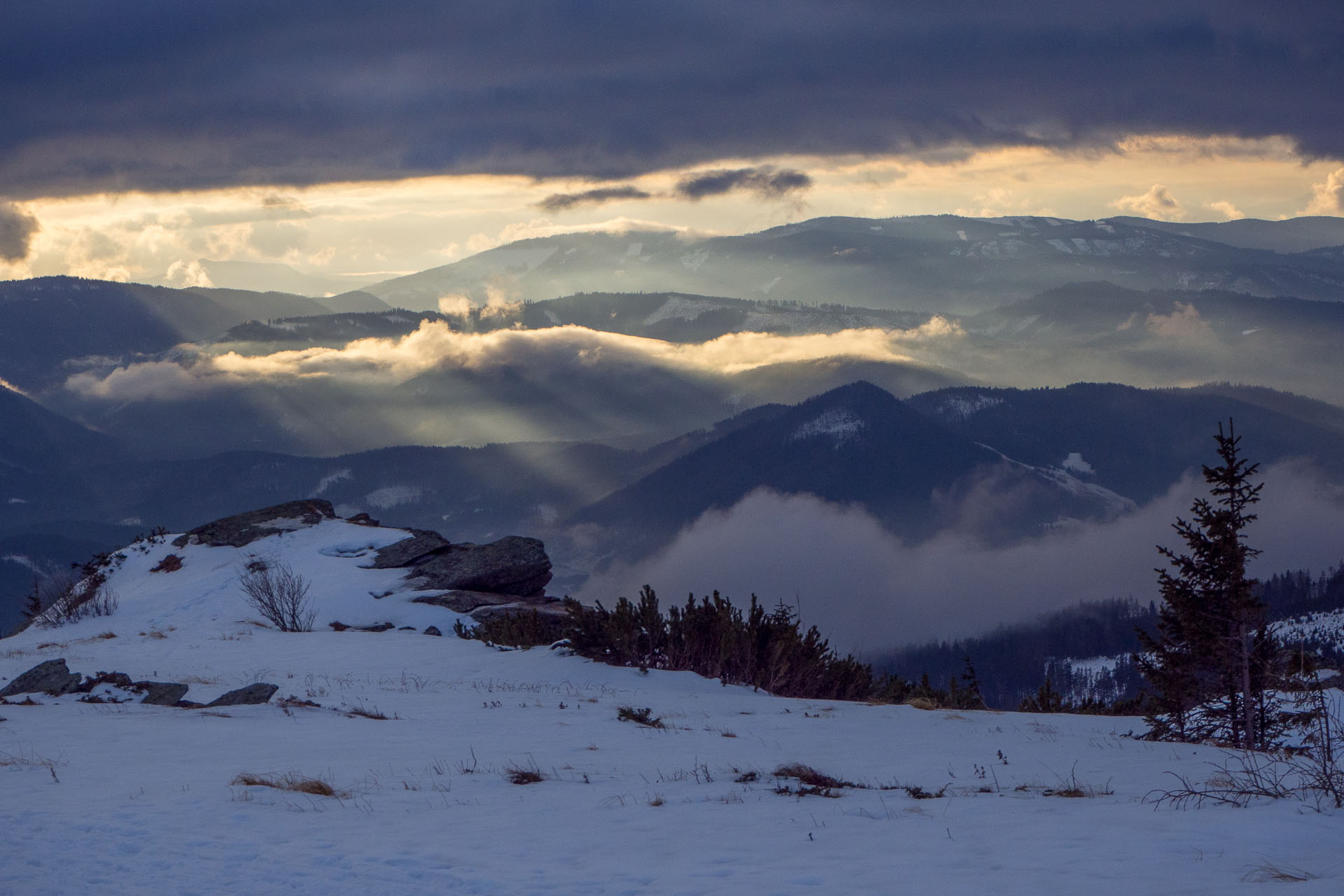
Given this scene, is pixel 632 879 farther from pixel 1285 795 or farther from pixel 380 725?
pixel 380 725

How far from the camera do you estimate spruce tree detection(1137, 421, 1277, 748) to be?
17.0m

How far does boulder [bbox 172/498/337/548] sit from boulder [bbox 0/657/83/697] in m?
24.2

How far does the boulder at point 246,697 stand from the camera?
16.9 metres

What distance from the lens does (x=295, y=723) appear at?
14.9 meters

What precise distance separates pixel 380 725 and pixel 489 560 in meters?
23.5

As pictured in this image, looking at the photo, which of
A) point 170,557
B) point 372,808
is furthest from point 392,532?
point 372,808

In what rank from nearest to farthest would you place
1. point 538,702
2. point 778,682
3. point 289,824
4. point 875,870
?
point 875,870
point 289,824
point 538,702
point 778,682

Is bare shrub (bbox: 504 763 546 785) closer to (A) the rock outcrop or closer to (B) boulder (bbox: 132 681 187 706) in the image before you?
(B) boulder (bbox: 132 681 187 706)

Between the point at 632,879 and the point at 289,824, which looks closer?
the point at 632,879

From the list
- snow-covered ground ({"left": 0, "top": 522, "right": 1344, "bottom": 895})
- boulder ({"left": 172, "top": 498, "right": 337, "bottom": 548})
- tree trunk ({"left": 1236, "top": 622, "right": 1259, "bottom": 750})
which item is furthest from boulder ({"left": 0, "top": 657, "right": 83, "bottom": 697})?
boulder ({"left": 172, "top": 498, "right": 337, "bottom": 548})

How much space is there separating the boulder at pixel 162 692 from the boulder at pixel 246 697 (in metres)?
0.54

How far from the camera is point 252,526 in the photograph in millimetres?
43719

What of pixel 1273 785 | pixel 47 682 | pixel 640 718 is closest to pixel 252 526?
pixel 47 682

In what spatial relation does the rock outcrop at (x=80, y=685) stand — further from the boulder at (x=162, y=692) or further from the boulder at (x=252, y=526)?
the boulder at (x=252, y=526)
